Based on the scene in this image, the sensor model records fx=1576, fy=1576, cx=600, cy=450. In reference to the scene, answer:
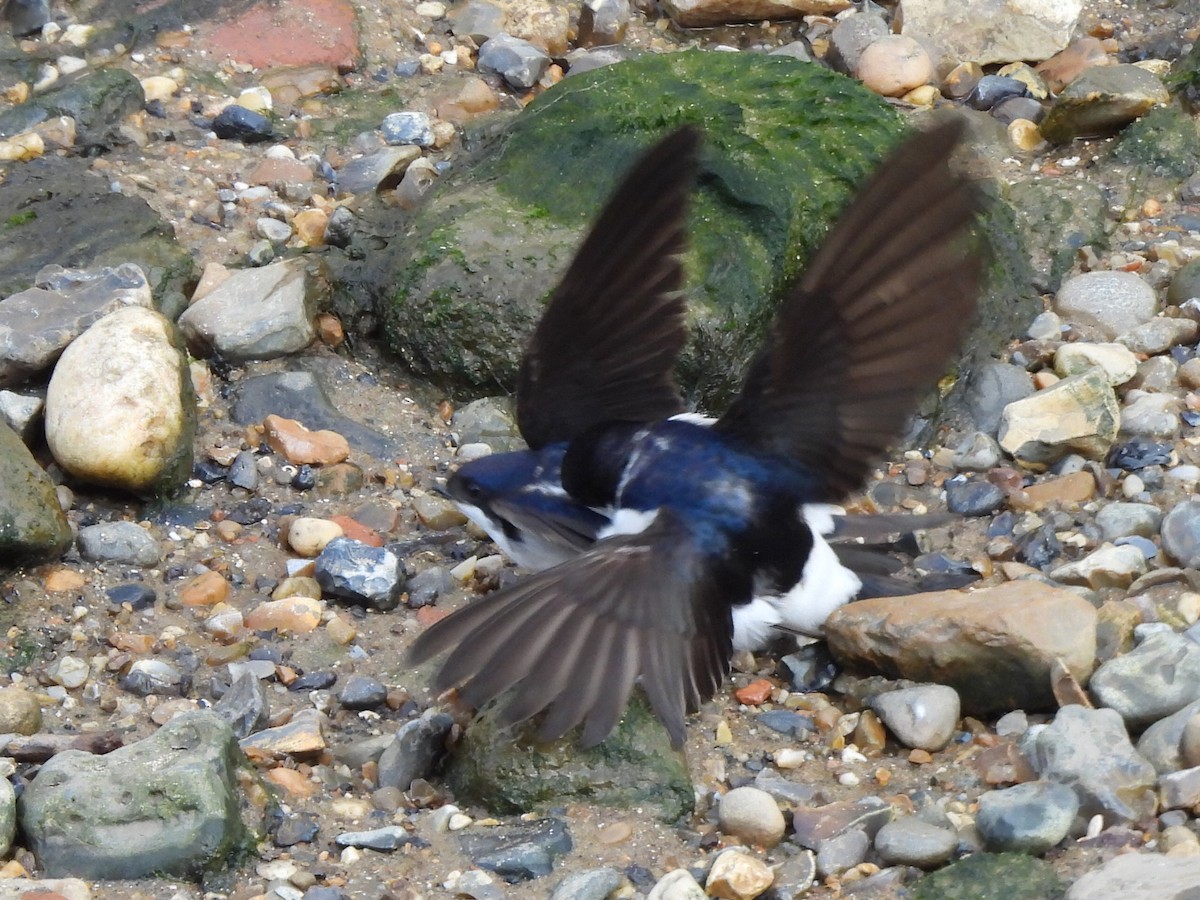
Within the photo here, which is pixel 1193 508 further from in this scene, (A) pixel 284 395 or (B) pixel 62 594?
(B) pixel 62 594

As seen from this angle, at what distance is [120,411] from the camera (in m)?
3.35

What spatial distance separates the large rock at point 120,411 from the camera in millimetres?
3340

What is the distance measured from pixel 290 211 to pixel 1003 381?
6.43 feet

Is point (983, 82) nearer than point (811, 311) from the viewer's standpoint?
No

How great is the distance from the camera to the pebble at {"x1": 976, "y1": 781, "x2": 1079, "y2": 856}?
238cm

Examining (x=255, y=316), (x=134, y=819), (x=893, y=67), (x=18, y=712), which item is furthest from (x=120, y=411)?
(x=893, y=67)

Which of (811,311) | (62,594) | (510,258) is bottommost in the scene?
(62,594)

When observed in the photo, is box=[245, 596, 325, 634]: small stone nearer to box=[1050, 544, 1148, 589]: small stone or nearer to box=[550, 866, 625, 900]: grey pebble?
box=[550, 866, 625, 900]: grey pebble

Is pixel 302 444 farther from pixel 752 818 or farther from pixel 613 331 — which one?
pixel 752 818

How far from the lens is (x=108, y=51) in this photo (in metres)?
4.77

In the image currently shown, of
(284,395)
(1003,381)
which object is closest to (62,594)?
(284,395)

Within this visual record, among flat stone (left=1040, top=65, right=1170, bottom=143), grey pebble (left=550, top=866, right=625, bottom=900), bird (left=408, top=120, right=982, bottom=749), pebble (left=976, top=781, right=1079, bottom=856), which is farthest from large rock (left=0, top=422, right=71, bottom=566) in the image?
flat stone (left=1040, top=65, right=1170, bottom=143)

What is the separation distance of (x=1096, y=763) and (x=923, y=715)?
34 centimetres

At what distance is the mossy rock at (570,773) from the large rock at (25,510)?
3.53 ft
